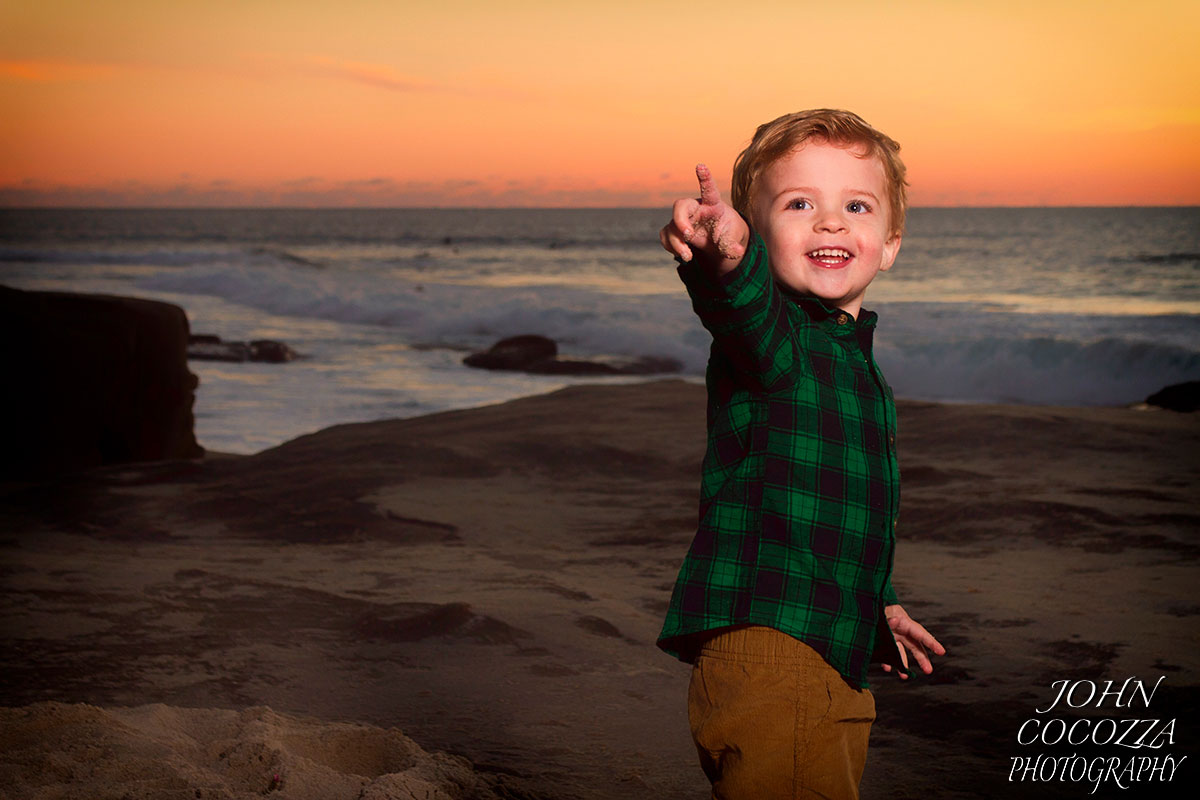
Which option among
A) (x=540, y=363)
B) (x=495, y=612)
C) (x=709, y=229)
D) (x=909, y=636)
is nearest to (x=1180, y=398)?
(x=540, y=363)

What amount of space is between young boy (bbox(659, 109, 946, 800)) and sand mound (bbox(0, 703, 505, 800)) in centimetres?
83

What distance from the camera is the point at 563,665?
323 centimetres

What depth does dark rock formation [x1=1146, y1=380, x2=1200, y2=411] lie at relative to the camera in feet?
33.5

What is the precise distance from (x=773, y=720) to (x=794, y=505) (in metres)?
0.31

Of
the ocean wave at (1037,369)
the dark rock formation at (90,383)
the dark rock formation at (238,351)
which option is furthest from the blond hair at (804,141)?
the ocean wave at (1037,369)

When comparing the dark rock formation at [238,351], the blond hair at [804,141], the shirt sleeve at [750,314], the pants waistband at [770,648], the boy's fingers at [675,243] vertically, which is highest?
the blond hair at [804,141]

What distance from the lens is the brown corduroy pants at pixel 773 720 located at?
5.55 feet

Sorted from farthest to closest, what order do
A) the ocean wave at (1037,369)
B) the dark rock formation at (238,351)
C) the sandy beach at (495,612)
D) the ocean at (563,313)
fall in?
the ocean wave at (1037,369), the dark rock formation at (238,351), the ocean at (563,313), the sandy beach at (495,612)

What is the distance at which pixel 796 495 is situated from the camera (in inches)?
68.7

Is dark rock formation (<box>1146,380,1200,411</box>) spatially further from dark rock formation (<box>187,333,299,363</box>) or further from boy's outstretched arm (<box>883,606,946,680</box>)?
dark rock formation (<box>187,333,299,363</box>)

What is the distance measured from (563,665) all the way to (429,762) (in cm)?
82

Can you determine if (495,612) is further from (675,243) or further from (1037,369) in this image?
(1037,369)

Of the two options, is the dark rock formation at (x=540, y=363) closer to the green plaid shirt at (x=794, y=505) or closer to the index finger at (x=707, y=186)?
the green plaid shirt at (x=794, y=505)

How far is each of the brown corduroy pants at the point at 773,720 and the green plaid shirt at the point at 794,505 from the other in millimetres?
36
